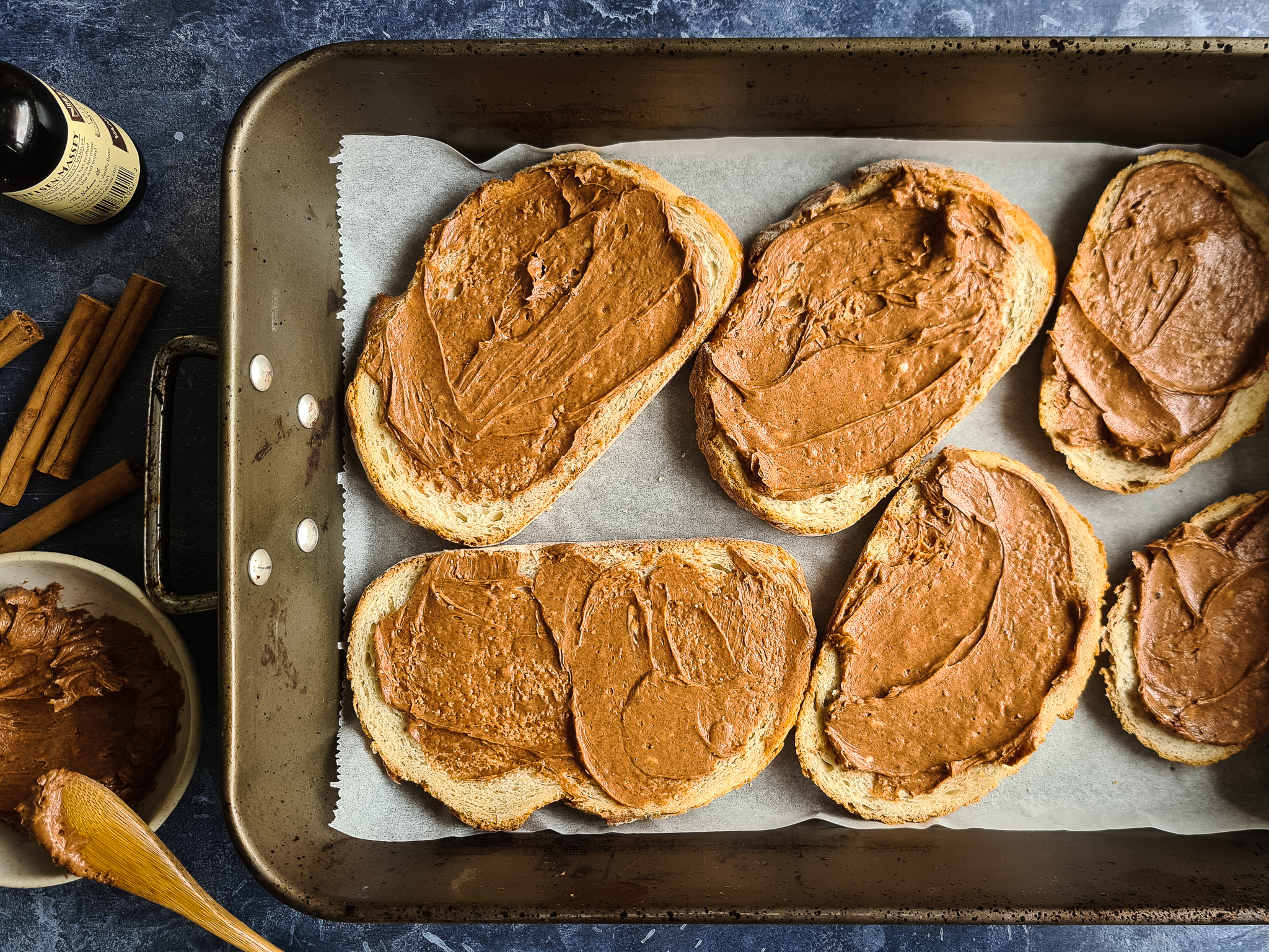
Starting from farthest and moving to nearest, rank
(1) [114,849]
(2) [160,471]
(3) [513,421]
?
(3) [513,421] < (2) [160,471] < (1) [114,849]

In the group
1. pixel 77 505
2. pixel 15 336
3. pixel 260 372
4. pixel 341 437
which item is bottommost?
pixel 77 505

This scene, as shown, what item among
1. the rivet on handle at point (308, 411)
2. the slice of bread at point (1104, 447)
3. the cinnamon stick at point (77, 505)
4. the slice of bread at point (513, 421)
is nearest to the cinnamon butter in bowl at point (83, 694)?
the cinnamon stick at point (77, 505)

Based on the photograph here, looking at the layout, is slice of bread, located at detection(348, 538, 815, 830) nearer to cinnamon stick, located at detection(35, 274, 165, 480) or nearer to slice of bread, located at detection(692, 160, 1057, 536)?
slice of bread, located at detection(692, 160, 1057, 536)

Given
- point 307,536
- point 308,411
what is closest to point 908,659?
point 307,536

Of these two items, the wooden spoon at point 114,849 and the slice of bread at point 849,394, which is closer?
the wooden spoon at point 114,849

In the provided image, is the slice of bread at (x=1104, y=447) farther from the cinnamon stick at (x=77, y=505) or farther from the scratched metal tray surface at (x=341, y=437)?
the cinnamon stick at (x=77, y=505)

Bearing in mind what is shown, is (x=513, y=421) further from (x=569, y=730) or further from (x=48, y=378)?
(x=48, y=378)
